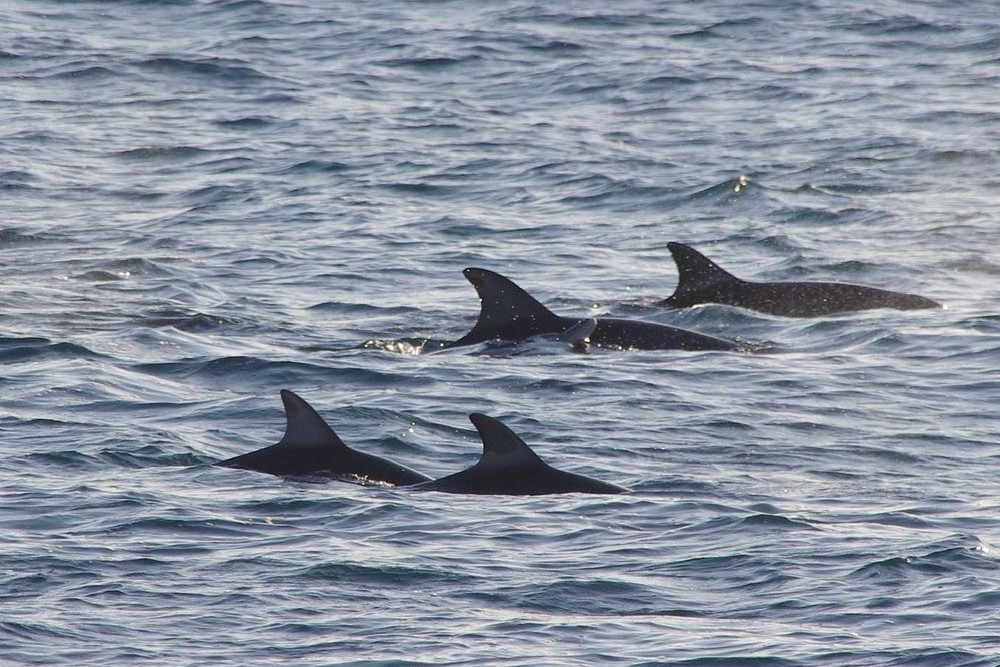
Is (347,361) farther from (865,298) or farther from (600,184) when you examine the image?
(600,184)

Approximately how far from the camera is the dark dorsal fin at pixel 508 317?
637 inches

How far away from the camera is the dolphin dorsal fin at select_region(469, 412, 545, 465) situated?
37.5 feet

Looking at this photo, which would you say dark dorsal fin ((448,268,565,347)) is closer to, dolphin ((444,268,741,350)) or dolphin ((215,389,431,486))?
dolphin ((444,268,741,350))

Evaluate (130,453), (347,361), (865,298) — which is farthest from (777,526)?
(865,298)

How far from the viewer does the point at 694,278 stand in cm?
1811

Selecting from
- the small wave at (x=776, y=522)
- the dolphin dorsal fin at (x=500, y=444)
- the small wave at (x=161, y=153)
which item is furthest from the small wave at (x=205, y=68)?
→ the small wave at (x=776, y=522)

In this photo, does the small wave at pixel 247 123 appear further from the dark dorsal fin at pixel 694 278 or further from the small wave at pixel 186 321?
the dark dorsal fin at pixel 694 278

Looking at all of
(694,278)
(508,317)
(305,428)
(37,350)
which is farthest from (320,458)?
(694,278)

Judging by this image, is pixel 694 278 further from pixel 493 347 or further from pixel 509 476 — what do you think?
pixel 509 476

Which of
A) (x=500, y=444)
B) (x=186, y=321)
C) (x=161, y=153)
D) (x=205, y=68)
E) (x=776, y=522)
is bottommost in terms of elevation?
(x=186, y=321)

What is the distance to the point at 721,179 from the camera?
24391 mm

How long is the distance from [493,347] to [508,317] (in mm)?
278

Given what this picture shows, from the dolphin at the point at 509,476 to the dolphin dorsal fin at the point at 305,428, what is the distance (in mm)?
628

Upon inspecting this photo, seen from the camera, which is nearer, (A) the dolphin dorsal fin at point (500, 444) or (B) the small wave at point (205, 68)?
(A) the dolphin dorsal fin at point (500, 444)
